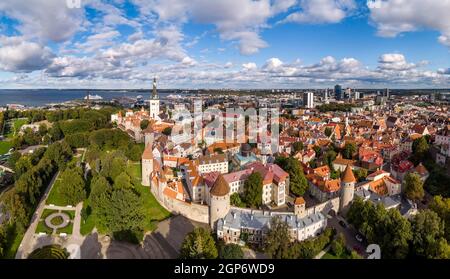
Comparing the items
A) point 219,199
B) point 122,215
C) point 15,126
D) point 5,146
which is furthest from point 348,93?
point 122,215

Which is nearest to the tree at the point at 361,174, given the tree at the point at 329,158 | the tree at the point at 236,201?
the tree at the point at 329,158

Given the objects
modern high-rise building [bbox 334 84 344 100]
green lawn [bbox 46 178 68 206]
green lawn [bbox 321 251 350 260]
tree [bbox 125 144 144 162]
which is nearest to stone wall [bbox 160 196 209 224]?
green lawn [bbox 321 251 350 260]

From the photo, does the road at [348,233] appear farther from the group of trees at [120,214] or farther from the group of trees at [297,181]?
the group of trees at [120,214]

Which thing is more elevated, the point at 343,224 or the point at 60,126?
the point at 60,126

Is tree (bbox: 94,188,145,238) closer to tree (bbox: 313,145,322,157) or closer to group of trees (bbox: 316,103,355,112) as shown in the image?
tree (bbox: 313,145,322,157)

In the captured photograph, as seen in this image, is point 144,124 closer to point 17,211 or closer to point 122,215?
point 17,211

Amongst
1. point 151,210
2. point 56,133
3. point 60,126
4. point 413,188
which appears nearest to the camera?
point 413,188

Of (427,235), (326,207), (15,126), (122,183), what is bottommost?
(326,207)
